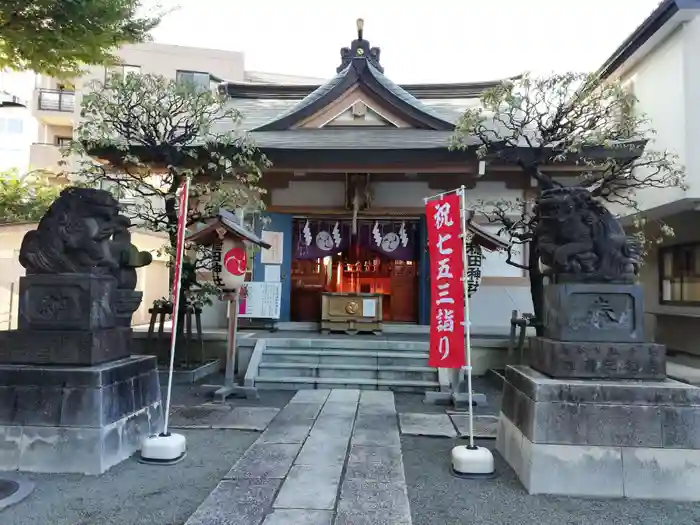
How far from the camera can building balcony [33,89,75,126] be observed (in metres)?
25.0

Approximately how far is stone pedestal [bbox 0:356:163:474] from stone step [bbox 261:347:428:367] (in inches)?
181

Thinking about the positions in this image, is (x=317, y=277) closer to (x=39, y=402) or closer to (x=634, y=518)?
(x=39, y=402)

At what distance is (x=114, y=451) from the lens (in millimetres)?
4688

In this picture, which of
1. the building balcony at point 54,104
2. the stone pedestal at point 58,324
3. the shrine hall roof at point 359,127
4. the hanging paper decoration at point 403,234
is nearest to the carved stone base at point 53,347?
the stone pedestal at point 58,324

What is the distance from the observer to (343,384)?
845cm

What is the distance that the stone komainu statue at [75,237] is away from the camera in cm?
487

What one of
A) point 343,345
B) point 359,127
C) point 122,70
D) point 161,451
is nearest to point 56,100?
point 122,70

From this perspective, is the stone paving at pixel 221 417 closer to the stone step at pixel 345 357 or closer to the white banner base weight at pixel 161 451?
the white banner base weight at pixel 161 451

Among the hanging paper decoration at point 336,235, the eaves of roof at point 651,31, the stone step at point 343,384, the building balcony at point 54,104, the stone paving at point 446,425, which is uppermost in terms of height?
the building balcony at point 54,104

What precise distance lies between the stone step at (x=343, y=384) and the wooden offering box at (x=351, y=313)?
8.86 ft

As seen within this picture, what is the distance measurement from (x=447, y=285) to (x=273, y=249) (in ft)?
24.2

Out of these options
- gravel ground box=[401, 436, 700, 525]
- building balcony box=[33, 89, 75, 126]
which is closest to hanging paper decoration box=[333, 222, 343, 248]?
gravel ground box=[401, 436, 700, 525]

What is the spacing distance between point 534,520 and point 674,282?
38.2 feet

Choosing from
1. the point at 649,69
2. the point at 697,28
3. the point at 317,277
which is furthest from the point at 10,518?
the point at 649,69
